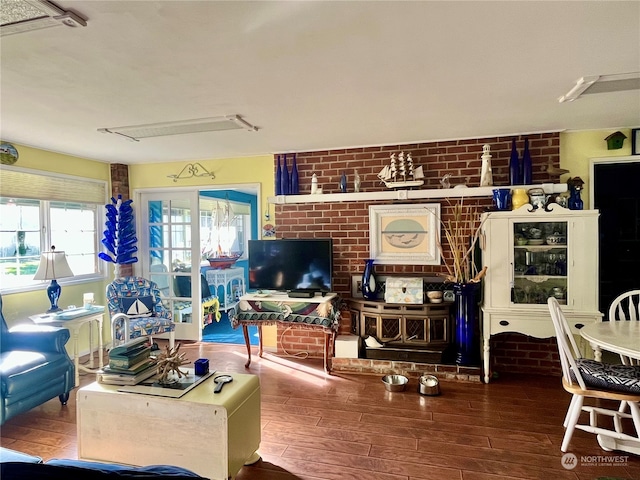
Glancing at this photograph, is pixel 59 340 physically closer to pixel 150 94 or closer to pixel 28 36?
pixel 150 94

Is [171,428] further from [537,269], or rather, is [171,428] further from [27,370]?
[537,269]

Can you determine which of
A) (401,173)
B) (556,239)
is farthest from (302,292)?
(556,239)

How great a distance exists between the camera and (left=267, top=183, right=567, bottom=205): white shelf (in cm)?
333

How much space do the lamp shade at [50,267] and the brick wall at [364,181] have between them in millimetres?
2050

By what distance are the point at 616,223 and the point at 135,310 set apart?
466cm

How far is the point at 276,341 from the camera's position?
421cm

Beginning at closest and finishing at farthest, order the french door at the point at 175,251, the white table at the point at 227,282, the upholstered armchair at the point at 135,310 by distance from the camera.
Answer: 1. the upholstered armchair at the point at 135,310
2. the french door at the point at 175,251
3. the white table at the point at 227,282

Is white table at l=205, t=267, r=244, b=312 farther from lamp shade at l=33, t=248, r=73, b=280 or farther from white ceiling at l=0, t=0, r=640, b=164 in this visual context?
white ceiling at l=0, t=0, r=640, b=164

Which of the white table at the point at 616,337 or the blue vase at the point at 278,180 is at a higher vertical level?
the blue vase at the point at 278,180

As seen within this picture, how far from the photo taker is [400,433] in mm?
2490

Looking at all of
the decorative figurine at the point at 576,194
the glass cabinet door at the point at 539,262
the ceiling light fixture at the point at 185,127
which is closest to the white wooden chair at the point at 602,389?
the glass cabinet door at the point at 539,262

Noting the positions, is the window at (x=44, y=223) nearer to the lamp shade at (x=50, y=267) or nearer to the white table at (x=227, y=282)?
the lamp shade at (x=50, y=267)

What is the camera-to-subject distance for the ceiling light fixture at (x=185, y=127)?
2.90 m

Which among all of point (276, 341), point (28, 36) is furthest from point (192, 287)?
point (28, 36)
